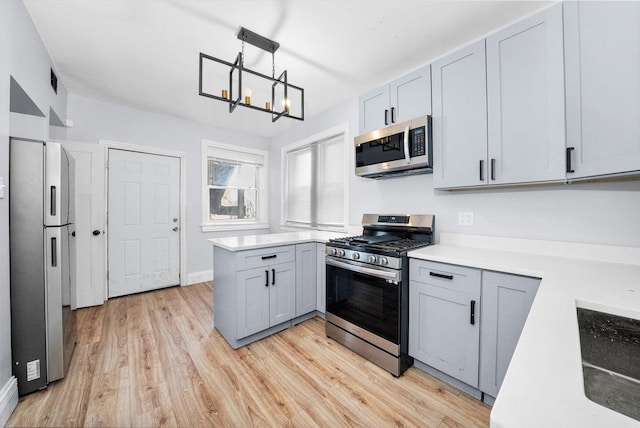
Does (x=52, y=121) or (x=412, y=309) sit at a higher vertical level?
(x=52, y=121)

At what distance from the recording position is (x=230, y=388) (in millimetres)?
1787

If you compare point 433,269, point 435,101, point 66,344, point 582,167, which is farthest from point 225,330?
point 582,167

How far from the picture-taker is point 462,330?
1709 mm

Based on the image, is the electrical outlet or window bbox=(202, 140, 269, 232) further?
window bbox=(202, 140, 269, 232)

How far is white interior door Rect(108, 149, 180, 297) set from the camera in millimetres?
3463

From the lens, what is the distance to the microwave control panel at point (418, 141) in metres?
2.10

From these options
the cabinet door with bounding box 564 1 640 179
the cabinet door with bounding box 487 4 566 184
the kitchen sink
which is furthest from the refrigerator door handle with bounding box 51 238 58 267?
the cabinet door with bounding box 564 1 640 179

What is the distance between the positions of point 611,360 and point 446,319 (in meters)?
1.07

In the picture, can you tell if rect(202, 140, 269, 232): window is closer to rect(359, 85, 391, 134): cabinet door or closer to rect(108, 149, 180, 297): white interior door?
rect(108, 149, 180, 297): white interior door

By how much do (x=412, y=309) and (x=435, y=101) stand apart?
1.66 metres

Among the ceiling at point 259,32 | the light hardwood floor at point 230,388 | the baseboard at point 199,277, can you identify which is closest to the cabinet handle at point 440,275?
the light hardwood floor at point 230,388

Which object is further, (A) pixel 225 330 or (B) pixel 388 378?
(A) pixel 225 330

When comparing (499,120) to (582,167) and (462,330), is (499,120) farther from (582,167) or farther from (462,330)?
(462,330)

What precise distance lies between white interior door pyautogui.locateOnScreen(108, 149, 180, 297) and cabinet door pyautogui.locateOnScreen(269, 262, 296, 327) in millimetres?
2278
